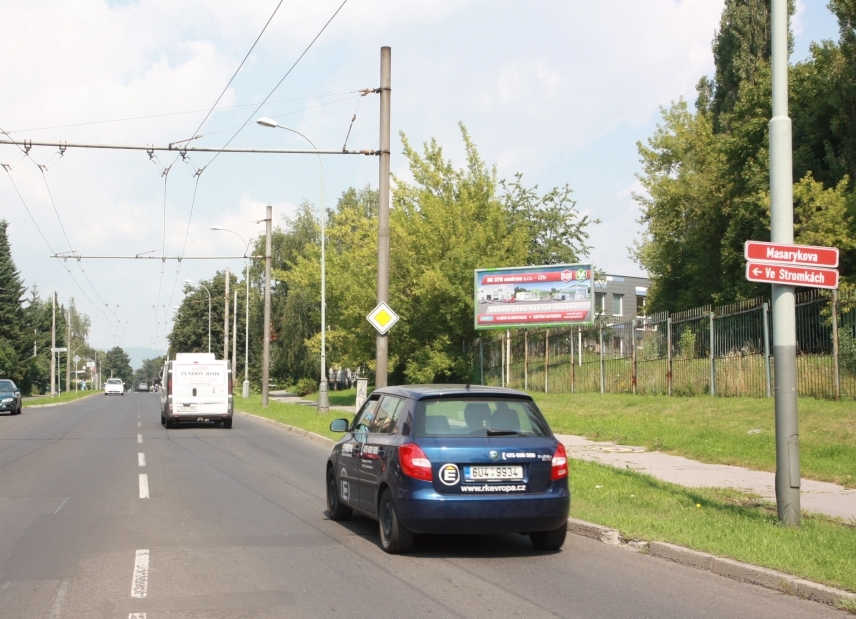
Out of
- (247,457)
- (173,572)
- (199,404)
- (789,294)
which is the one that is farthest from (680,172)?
(173,572)

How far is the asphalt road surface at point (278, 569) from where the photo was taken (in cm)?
656

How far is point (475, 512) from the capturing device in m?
8.14

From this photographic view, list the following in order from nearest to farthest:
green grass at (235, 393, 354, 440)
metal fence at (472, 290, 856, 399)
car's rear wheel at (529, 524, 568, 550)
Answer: car's rear wheel at (529, 524, 568, 550) → metal fence at (472, 290, 856, 399) → green grass at (235, 393, 354, 440)

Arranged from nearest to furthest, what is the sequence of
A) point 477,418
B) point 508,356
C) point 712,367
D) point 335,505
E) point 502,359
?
point 477,418, point 335,505, point 712,367, point 508,356, point 502,359

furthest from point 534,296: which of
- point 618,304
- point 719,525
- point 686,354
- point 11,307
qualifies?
point 11,307

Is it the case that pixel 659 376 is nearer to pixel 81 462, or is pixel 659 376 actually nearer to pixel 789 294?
pixel 81 462

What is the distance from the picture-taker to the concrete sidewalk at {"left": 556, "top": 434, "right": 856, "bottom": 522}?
10952mm

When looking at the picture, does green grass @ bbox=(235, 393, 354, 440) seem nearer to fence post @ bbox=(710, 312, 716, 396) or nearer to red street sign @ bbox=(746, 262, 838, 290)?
fence post @ bbox=(710, 312, 716, 396)

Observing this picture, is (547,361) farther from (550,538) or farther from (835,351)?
(550,538)

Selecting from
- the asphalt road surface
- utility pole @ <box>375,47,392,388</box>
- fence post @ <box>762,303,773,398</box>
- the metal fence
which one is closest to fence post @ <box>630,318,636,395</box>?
the metal fence

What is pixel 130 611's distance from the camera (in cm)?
641

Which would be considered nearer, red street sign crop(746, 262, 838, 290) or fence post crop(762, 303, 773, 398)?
red street sign crop(746, 262, 838, 290)

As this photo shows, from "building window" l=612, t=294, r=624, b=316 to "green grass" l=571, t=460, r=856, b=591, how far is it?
67584 millimetres

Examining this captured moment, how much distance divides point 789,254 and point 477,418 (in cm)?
350
